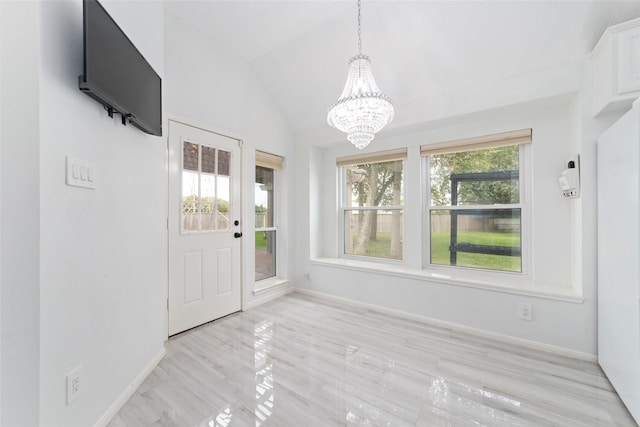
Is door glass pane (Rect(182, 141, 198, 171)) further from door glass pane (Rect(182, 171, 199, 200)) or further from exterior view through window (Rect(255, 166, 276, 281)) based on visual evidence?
exterior view through window (Rect(255, 166, 276, 281))

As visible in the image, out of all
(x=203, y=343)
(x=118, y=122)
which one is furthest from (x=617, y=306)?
(x=118, y=122)

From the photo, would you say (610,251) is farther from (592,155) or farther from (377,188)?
(377,188)

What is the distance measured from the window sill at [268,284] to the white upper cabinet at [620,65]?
371 cm

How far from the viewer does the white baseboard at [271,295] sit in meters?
3.22

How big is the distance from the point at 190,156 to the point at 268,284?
1.96 m

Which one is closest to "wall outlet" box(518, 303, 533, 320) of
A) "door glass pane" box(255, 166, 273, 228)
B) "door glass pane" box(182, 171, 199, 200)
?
"door glass pane" box(255, 166, 273, 228)

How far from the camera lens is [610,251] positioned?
5.79ft

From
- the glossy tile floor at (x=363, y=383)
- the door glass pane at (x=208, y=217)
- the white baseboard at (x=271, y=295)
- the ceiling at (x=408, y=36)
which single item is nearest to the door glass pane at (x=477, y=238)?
the glossy tile floor at (x=363, y=383)

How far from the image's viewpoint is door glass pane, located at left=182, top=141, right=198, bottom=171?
8.66 feet

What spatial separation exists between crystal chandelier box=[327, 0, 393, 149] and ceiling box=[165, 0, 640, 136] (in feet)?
2.29

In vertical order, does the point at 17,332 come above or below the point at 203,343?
above

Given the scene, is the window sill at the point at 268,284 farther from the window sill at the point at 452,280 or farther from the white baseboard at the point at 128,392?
the white baseboard at the point at 128,392

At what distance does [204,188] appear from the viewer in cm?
282

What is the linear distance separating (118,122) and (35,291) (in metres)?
1.08
